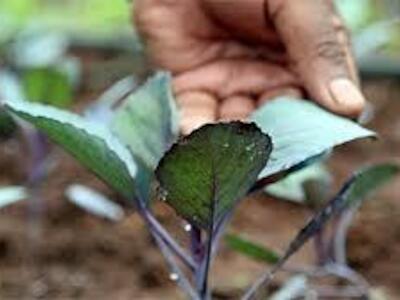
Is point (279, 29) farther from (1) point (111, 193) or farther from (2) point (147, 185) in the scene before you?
(1) point (111, 193)

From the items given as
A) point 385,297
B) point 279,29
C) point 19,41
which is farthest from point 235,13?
point 19,41

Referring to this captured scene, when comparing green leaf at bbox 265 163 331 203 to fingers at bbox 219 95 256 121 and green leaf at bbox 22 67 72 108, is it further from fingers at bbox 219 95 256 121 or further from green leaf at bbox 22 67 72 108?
green leaf at bbox 22 67 72 108

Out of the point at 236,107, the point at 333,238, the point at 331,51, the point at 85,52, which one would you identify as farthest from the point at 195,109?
the point at 85,52

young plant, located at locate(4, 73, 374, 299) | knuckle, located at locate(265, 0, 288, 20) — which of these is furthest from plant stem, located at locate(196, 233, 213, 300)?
knuckle, located at locate(265, 0, 288, 20)

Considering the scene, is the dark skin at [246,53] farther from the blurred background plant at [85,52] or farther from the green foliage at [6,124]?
the green foliage at [6,124]

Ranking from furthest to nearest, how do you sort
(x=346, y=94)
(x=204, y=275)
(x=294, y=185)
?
(x=294, y=185) → (x=346, y=94) → (x=204, y=275)

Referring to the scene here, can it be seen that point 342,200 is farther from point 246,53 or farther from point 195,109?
point 246,53
